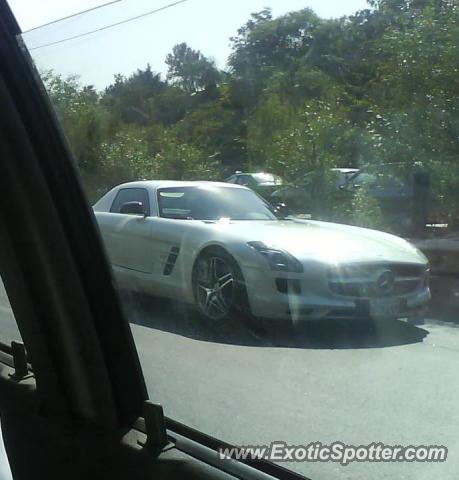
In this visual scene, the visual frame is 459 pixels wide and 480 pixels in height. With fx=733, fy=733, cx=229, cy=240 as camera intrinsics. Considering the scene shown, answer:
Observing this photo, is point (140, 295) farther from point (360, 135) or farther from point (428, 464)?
point (428, 464)

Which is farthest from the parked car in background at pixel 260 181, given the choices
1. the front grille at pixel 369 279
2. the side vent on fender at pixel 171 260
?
the side vent on fender at pixel 171 260

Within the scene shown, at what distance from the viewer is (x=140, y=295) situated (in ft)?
12.9

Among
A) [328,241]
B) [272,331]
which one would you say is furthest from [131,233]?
[328,241]

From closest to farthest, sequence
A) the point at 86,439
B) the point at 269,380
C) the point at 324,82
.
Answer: the point at 86,439 → the point at 269,380 → the point at 324,82

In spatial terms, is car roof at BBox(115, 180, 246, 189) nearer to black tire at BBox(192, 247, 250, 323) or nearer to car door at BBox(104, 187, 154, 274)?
car door at BBox(104, 187, 154, 274)

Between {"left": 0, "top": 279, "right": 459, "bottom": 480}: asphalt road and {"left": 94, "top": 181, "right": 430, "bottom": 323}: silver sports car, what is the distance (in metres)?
0.15

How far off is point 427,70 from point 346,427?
91.3 inches

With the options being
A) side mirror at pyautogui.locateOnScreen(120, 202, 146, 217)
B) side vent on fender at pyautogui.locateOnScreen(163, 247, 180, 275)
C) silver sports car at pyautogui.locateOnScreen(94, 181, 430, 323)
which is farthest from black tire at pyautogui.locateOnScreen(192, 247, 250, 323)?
side mirror at pyautogui.locateOnScreen(120, 202, 146, 217)

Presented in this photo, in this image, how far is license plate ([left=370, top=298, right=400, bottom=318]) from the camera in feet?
11.7

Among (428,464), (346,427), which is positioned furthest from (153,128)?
(428,464)

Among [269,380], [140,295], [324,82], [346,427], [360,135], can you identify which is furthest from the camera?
[140,295]

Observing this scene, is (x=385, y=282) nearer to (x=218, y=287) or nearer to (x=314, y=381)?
(x=314, y=381)

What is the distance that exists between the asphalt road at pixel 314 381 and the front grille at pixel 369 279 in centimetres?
19

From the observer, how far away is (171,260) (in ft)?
14.8
